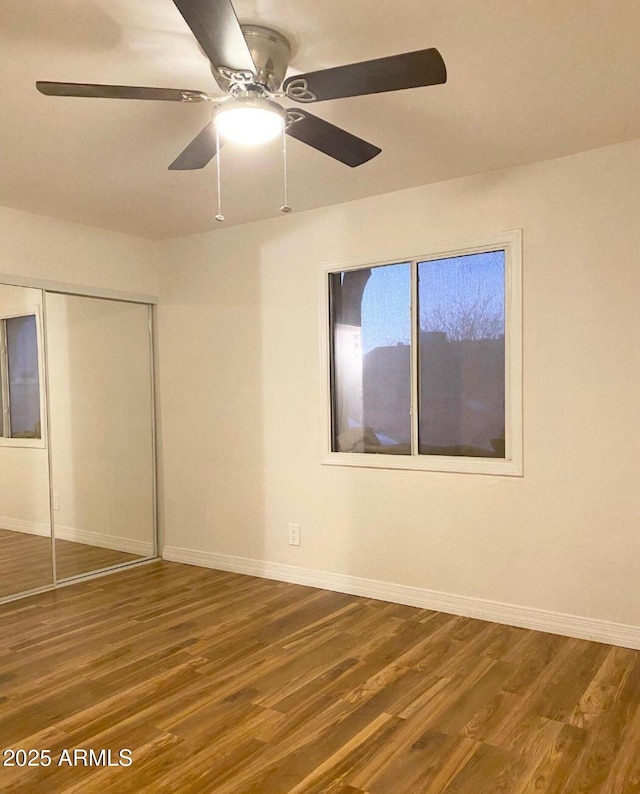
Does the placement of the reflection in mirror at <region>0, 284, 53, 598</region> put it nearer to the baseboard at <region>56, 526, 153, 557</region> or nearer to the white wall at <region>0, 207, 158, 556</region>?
the white wall at <region>0, 207, 158, 556</region>

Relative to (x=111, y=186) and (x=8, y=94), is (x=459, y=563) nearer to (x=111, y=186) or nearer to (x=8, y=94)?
(x=111, y=186)

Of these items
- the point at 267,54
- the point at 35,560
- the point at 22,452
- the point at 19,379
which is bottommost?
the point at 35,560

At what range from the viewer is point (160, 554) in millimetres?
5141

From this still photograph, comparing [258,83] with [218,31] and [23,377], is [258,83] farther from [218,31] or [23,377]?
[23,377]

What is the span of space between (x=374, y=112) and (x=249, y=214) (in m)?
1.73

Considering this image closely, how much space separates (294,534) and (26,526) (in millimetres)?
1747

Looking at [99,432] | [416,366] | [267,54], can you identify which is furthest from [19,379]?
[267,54]

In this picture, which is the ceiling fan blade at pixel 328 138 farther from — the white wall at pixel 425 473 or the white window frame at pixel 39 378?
the white window frame at pixel 39 378

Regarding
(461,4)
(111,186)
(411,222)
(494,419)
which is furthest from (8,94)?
(494,419)

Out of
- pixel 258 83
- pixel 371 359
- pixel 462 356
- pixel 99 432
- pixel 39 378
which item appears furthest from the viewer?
pixel 99 432

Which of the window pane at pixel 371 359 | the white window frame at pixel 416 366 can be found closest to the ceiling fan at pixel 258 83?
the white window frame at pixel 416 366

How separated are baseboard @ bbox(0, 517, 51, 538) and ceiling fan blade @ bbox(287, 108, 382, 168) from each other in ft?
10.0

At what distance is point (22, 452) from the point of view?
→ 422 cm

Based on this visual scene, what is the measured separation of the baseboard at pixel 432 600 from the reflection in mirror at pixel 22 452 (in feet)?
3.65
